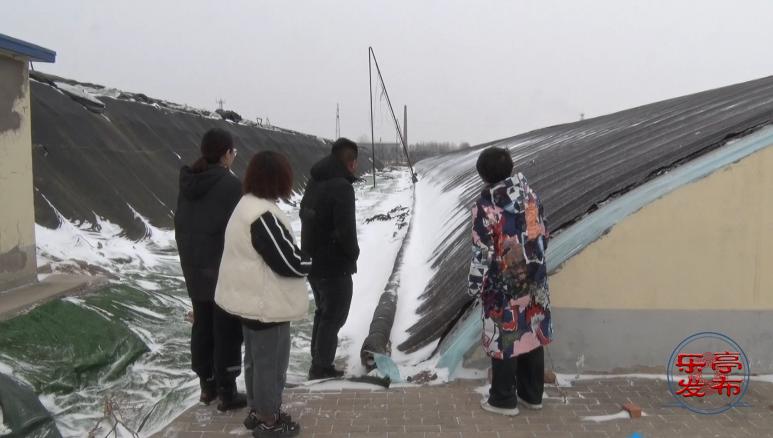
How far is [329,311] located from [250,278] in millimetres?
1078

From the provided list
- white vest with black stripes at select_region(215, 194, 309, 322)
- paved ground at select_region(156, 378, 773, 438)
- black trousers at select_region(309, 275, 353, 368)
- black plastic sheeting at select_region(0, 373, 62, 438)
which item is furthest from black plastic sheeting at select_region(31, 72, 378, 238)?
white vest with black stripes at select_region(215, 194, 309, 322)

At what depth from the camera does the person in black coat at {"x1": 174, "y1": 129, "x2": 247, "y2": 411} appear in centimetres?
319

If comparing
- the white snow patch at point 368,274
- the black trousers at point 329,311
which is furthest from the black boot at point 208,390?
the white snow patch at point 368,274

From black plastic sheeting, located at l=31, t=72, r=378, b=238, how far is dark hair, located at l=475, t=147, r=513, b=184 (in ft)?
18.4

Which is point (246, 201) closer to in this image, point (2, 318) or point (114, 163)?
point (2, 318)

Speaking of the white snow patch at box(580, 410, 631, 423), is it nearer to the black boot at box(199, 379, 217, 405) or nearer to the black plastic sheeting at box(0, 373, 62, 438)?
the black boot at box(199, 379, 217, 405)

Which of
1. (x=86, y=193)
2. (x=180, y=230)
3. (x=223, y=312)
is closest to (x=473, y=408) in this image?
(x=223, y=312)

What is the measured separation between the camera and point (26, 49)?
488 centimetres

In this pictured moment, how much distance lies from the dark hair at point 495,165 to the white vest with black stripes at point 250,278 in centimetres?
108

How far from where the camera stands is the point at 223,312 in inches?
126

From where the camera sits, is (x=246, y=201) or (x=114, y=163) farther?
(x=114, y=163)

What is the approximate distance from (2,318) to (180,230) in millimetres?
1779

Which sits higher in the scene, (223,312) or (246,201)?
(246,201)

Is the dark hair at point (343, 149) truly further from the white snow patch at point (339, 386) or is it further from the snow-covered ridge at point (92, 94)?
the snow-covered ridge at point (92, 94)
